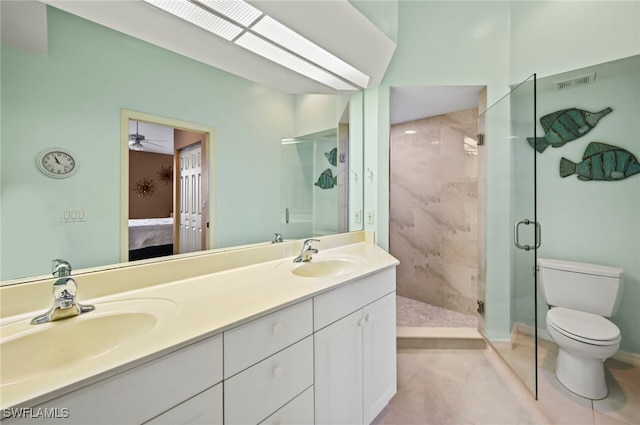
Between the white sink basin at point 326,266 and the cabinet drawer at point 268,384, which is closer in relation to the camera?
the cabinet drawer at point 268,384

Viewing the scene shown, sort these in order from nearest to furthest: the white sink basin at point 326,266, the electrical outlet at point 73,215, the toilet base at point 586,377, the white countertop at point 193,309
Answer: the white countertop at point 193,309 < the electrical outlet at point 73,215 < the white sink basin at point 326,266 < the toilet base at point 586,377

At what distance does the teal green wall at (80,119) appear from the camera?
767 millimetres

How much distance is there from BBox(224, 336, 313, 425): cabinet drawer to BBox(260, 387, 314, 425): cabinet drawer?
0.07 ft

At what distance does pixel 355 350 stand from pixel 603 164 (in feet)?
7.83

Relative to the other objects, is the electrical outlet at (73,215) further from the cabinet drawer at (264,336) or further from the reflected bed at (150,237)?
the cabinet drawer at (264,336)

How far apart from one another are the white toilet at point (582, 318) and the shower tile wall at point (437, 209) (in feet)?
2.45

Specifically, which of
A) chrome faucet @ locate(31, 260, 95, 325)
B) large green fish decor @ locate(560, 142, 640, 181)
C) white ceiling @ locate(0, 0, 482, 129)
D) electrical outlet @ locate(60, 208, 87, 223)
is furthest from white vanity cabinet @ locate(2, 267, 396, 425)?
large green fish decor @ locate(560, 142, 640, 181)

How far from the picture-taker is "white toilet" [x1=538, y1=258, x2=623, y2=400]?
1500 mm

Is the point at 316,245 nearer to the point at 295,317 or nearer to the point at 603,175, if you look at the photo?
the point at 295,317

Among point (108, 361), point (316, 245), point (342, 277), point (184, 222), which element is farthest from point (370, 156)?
point (108, 361)

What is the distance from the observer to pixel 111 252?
935 mm

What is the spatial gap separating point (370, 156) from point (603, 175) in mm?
1788

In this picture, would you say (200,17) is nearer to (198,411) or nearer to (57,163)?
(57,163)

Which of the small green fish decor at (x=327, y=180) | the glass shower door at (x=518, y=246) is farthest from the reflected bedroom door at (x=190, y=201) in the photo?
the glass shower door at (x=518, y=246)
